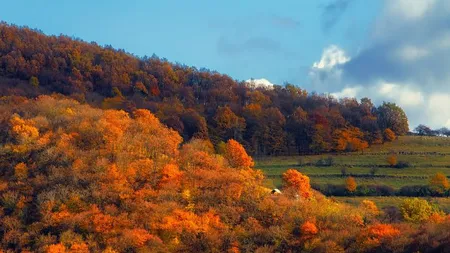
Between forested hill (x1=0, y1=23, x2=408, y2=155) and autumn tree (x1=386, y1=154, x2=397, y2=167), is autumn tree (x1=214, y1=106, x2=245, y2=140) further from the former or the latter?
autumn tree (x1=386, y1=154, x2=397, y2=167)

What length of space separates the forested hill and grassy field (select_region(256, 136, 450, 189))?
24.0 ft

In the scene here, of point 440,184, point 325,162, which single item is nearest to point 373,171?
point 325,162

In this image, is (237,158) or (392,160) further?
(392,160)

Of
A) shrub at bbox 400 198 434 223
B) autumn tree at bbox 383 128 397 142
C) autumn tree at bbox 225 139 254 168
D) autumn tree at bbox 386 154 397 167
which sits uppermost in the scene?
autumn tree at bbox 383 128 397 142

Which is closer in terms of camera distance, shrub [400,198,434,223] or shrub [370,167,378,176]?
shrub [400,198,434,223]

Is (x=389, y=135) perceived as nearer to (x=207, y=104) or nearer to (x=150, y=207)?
(x=207, y=104)

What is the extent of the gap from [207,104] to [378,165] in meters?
76.8

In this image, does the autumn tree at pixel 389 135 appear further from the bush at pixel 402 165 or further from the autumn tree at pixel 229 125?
the autumn tree at pixel 229 125

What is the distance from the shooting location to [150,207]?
65.1 metres

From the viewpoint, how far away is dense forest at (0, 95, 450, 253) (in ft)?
194

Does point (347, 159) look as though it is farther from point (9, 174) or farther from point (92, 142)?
point (9, 174)

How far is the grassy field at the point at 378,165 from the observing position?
111438 millimetres

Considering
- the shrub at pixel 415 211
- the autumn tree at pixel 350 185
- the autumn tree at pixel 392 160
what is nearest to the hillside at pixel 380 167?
the autumn tree at pixel 392 160

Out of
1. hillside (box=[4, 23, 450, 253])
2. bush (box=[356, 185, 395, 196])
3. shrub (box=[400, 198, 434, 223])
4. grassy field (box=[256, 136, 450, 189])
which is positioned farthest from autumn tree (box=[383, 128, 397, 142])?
shrub (box=[400, 198, 434, 223])
